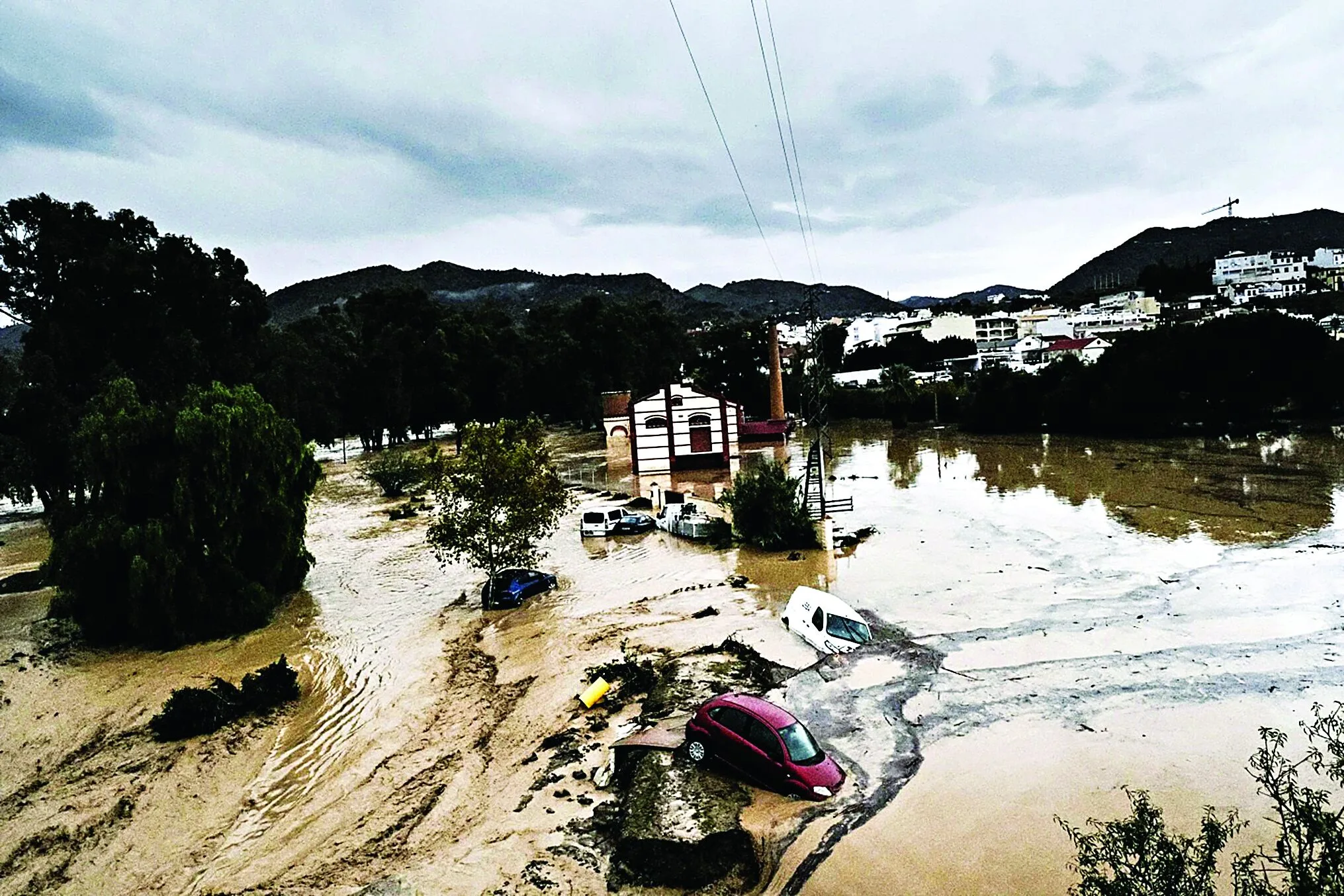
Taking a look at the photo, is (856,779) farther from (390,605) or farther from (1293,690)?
(390,605)

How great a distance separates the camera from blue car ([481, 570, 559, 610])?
23.1m

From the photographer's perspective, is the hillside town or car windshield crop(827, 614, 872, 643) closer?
car windshield crop(827, 614, 872, 643)

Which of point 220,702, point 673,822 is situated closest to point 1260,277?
point 673,822

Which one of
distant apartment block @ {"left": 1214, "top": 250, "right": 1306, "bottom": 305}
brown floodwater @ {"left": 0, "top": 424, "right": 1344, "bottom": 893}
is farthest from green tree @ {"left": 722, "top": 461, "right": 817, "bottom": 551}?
distant apartment block @ {"left": 1214, "top": 250, "right": 1306, "bottom": 305}

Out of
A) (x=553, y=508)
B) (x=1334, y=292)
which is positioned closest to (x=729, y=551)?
(x=553, y=508)

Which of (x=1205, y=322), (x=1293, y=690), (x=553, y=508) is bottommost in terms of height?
(x=1293, y=690)

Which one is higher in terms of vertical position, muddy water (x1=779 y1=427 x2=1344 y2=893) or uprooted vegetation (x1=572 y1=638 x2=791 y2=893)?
uprooted vegetation (x1=572 y1=638 x2=791 y2=893)

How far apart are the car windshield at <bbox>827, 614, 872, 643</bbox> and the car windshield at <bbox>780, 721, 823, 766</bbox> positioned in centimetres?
648

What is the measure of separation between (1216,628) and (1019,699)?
699cm

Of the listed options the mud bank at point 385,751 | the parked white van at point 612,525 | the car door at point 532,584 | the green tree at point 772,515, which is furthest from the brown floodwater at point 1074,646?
the car door at point 532,584

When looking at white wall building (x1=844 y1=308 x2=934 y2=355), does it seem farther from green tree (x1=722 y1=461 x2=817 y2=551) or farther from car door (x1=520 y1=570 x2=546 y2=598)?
car door (x1=520 y1=570 x2=546 y2=598)

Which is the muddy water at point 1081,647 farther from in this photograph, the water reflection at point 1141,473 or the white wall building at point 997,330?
the white wall building at point 997,330

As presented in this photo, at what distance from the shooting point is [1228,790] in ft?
37.1

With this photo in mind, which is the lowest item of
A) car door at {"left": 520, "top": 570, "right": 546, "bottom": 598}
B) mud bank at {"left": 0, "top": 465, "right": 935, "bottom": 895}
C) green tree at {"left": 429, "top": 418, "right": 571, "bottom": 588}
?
mud bank at {"left": 0, "top": 465, "right": 935, "bottom": 895}
